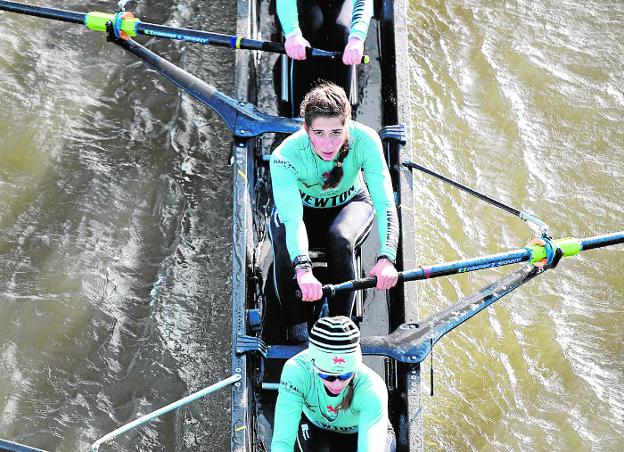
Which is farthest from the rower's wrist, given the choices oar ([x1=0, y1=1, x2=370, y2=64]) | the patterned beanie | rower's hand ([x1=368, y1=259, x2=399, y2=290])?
oar ([x1=0, y1=1, x2=370, y2=64])

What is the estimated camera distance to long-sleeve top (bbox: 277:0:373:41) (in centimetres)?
569

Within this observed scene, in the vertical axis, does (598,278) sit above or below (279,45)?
below

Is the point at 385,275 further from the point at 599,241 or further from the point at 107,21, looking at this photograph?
the point at 107,21

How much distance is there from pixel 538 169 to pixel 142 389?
3.35 m

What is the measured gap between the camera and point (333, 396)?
4191 mm

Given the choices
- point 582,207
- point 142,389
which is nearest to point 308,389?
point 142,389

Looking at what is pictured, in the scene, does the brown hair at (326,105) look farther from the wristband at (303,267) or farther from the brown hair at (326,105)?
the wristband at (303,267)

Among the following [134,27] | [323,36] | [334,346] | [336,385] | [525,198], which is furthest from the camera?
[525,198]

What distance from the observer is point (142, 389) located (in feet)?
19.6

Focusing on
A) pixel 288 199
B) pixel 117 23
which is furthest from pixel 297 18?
pixel 288 199

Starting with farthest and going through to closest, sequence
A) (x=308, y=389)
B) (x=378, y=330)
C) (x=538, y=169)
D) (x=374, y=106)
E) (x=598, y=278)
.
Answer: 1. (x=538, y=169)
2. (x=598, y=278)
3. (x=374, y=106)
4. (x=378, y=330)
5. (x=308, y=389)

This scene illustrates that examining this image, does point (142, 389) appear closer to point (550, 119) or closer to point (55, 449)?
point (55, 449)

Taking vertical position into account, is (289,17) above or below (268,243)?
above

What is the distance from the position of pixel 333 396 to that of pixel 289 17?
8.03 feet
